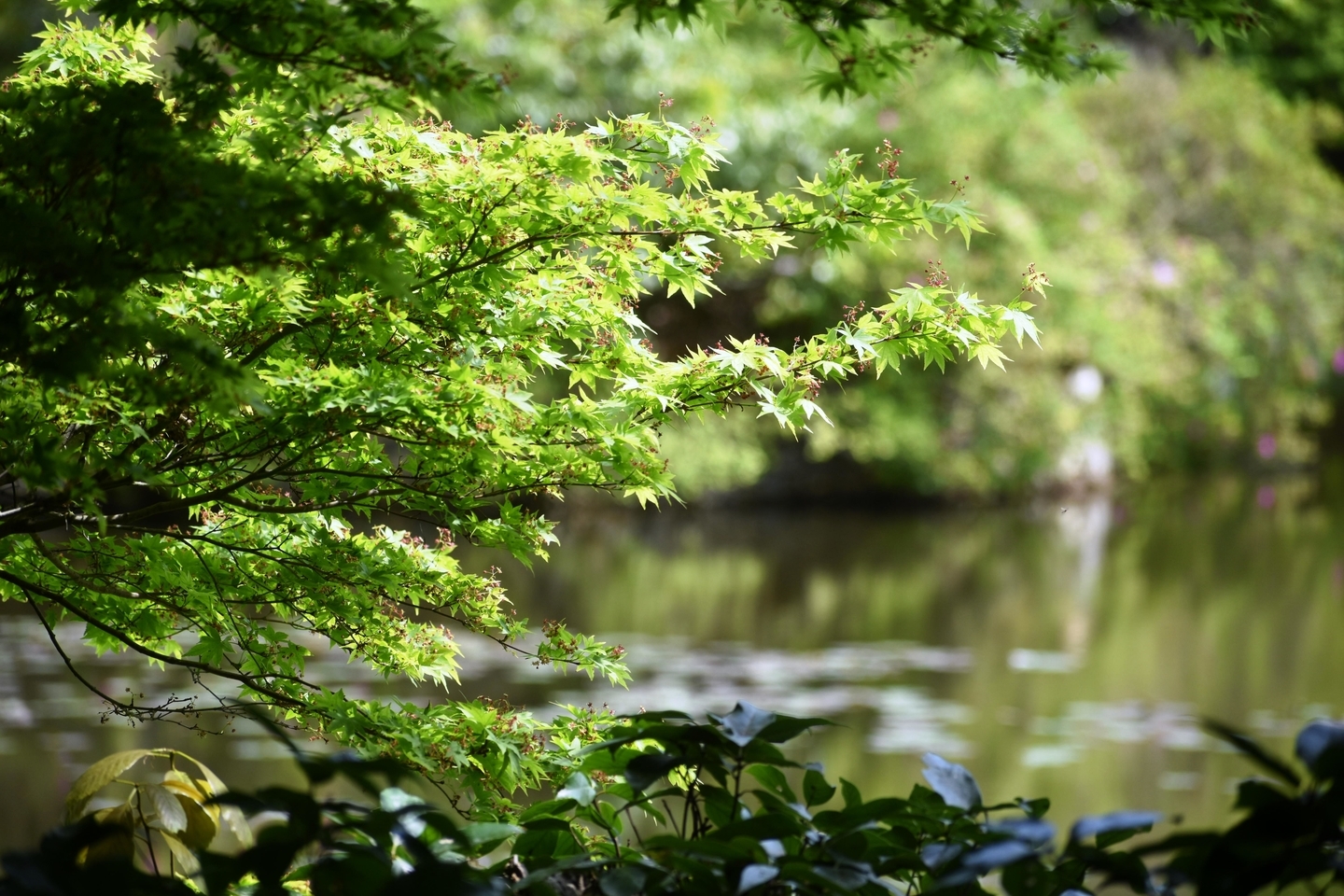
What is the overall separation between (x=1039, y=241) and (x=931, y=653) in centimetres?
697

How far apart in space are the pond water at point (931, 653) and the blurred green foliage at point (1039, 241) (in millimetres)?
1423

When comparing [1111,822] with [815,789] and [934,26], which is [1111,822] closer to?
[815,789]

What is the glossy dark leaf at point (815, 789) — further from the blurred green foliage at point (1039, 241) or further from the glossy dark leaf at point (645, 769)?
the blurred green foliage at point (1039, 241)

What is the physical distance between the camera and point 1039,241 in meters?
16.2

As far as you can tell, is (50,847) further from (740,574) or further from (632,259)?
(740,574)

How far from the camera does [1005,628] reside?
39.1 feet

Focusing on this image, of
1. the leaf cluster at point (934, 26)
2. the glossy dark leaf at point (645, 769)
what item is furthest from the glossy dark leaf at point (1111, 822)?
the leaf cluster at point (934, 26)

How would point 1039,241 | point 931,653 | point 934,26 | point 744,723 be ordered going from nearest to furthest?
1. point 744,723
2. point 934,26
3. point 931,653
4. point 1039,241

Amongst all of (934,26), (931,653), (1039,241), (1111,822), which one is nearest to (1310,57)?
(1039,241)

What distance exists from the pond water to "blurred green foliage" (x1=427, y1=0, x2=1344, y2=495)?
4.67ft

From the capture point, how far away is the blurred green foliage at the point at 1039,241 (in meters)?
14.4

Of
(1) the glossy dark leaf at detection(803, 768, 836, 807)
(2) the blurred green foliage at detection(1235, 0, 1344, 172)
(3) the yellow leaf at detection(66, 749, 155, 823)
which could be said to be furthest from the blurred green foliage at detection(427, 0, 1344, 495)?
(1) the glossy dark leaf at detection(803, 768, 836, 807)

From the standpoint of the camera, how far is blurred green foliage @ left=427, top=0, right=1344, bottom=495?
14.4 metres

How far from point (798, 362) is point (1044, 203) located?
1525 centimetres
